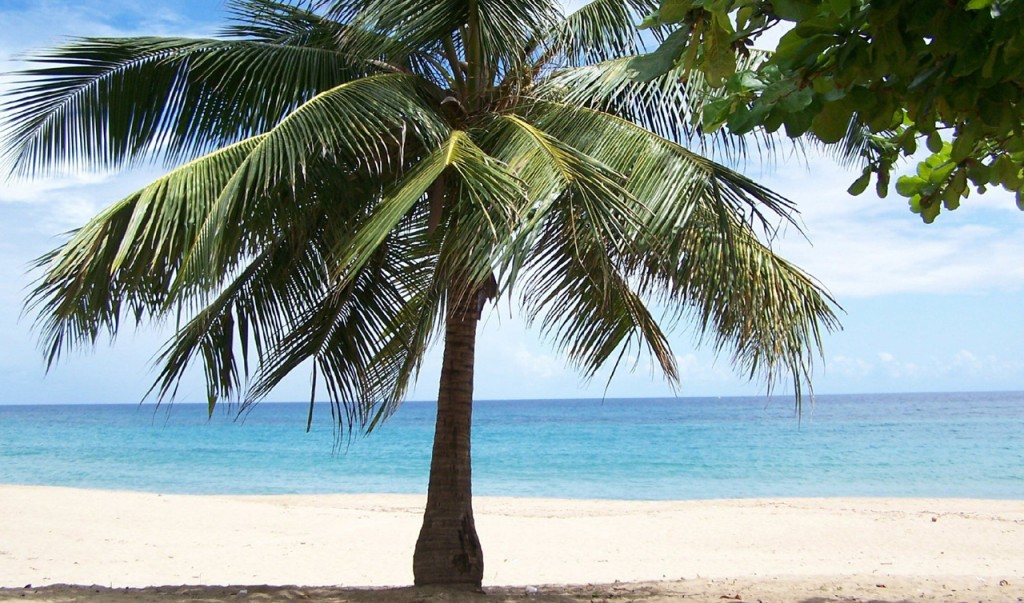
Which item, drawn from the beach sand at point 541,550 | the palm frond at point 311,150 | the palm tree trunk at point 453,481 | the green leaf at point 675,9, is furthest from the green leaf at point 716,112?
the beach sand at point 541,550

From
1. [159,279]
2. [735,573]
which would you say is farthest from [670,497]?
[159,279]

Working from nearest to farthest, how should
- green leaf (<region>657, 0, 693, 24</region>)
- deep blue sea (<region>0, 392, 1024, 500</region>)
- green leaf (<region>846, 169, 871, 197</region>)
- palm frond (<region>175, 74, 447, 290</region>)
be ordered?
green leaf (<region>657, 0, 693, 24</region>) → green leaf (<region>846, 169, 871, 197</region>) → palm frond (<region>175, 74, 447, 290</region>) → deep blue sea (<region>0, 392, 1024, 500</region>)

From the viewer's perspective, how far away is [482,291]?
5629 millimetres

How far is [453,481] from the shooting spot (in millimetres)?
5699

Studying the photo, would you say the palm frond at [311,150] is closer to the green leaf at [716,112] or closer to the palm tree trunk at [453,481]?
the palm tree trunk at [453,481]

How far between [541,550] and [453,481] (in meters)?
5.27

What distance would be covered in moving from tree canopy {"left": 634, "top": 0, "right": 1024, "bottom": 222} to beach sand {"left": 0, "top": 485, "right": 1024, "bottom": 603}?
3810 mm

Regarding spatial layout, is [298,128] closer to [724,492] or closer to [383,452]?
[724,492]

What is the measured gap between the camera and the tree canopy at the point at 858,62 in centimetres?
255

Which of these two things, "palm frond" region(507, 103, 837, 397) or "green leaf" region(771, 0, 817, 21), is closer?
"green leaf" region(771, 0, 817, 21)

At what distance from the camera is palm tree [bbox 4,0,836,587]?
4410mm

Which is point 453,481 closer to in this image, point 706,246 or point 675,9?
point 706,246

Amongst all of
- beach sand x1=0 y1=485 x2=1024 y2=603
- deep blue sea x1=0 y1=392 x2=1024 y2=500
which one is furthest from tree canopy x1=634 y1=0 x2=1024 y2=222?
deep blue sea x1=0 y1=392 x2=1024 y2=500

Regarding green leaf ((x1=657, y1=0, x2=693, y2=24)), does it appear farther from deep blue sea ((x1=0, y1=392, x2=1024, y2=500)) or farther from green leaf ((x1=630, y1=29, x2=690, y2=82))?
deep blue sea ((x1=0, y1=392, x2=1024, y2=500))
